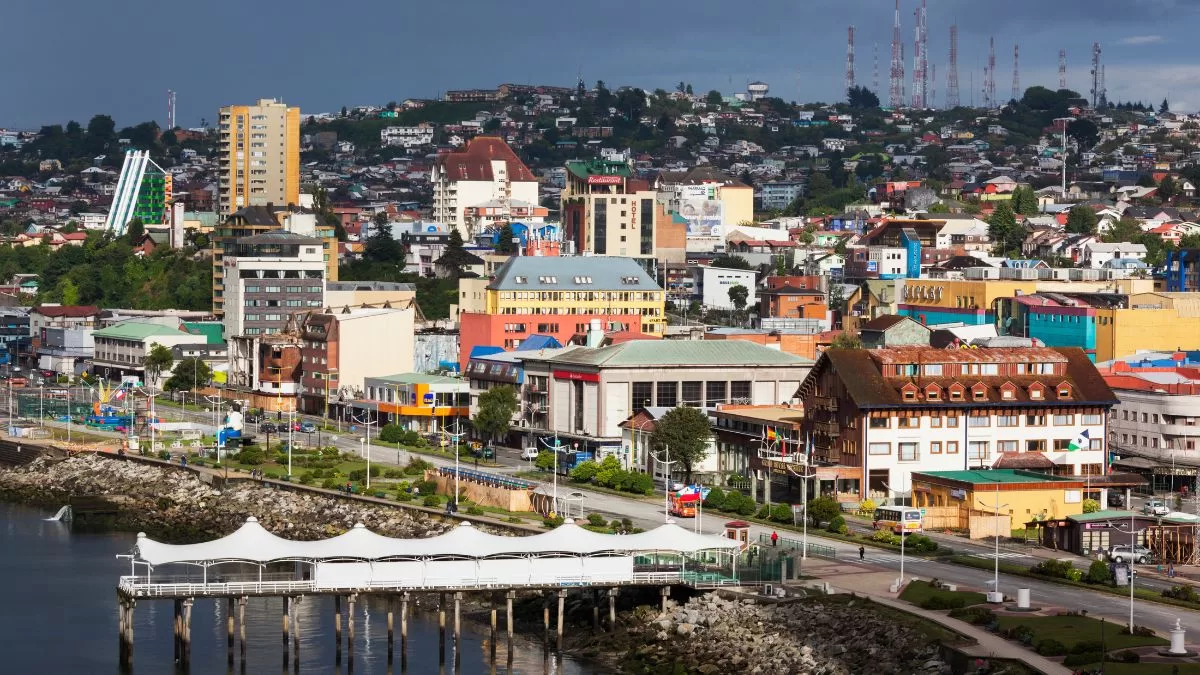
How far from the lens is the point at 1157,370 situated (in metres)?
108

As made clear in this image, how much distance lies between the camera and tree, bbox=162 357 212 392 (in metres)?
149

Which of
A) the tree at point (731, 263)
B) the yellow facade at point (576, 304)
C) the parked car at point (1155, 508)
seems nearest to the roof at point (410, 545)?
the parked car at point (1155, 508)

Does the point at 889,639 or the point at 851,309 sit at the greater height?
the point at 851,309

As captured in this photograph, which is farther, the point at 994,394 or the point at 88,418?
the point at 88,418

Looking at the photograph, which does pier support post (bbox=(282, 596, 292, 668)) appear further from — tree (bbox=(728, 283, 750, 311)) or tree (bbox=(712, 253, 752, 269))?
tree (bbox=(712, 253, 752, 269))

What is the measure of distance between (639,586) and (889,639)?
10970 mm

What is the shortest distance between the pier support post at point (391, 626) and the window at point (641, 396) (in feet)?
104

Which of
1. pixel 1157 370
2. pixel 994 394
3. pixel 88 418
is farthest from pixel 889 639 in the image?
pixel 88 418

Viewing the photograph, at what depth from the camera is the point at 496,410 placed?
111750 mm

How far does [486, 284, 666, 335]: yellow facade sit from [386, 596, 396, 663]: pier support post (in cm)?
6530

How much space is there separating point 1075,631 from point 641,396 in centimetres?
5144

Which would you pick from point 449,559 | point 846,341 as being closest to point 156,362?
point 846,341

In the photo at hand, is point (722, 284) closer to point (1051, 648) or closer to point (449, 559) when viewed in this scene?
point (449, 559)

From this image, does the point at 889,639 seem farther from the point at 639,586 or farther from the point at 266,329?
the point at 266,329
